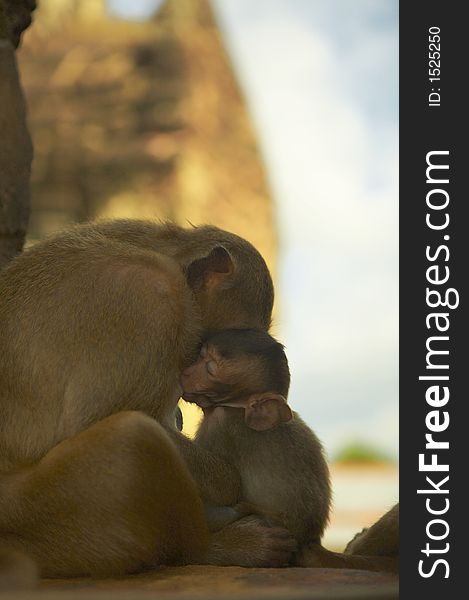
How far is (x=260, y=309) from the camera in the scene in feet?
21.0

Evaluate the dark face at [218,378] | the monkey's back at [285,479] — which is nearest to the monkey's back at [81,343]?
the dark face at [218,378]

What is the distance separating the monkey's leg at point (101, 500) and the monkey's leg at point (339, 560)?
3.67ft

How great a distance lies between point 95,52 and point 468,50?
15322 mm

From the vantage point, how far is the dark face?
19.5 feet

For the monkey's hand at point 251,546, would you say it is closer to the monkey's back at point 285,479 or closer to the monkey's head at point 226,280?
the monkey's back at point 285,479

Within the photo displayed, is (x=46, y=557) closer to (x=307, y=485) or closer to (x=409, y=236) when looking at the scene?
(x=307, y=485)

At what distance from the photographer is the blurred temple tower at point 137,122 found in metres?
18.6

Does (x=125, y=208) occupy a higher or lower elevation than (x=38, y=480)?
higher

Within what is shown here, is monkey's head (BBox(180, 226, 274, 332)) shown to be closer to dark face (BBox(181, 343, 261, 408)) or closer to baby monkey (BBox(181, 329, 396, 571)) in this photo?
baby monkey (BBox(181, 329, 396, 571))

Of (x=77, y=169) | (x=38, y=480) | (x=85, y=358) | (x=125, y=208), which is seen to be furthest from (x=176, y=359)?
(x=77, y=169)

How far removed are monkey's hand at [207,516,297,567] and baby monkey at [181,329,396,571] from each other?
0.38ft

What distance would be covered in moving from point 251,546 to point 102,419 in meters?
1.23

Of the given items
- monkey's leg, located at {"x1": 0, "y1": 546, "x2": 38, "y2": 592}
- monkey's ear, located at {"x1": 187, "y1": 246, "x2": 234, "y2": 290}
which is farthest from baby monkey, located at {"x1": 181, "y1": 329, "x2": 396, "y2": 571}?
monkey's leg, located at {"x1": 0, "y1": 546, "x2": 38, "y2": 592}

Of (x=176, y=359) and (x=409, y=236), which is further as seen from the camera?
(x=176, y=359)
